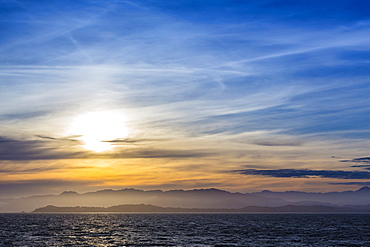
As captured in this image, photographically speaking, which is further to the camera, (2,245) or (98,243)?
(98,243)

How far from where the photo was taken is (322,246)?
94.1m

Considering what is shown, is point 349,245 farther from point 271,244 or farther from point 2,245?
point 2,245

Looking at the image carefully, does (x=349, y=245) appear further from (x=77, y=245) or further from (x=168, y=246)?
(x=77, y=245)

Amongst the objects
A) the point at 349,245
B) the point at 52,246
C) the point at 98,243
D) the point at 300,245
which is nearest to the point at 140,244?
the point at 98,243

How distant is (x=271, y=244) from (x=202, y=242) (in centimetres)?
1627

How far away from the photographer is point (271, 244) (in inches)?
3821

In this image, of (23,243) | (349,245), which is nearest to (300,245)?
(349,245)

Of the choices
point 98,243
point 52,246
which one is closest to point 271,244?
point 98,243

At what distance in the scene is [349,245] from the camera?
98.1 m

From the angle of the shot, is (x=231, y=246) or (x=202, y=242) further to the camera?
(x=202, y=242)

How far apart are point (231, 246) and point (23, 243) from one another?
49281 millimetres

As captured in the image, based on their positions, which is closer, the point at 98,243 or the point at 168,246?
the point at 168,246

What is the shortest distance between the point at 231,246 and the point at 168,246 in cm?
1403

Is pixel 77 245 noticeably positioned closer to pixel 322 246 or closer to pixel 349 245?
pixel 322 246
